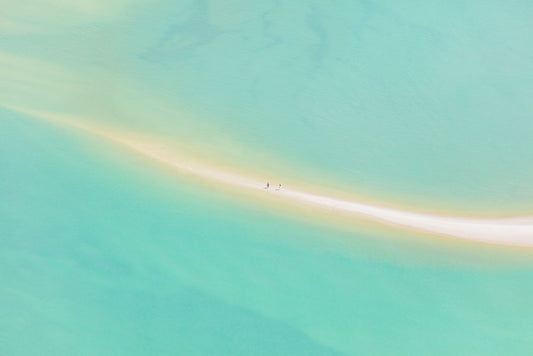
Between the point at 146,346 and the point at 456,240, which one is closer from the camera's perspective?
the point at 146,346

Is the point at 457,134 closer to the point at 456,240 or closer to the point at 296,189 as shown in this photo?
the point at 456,240

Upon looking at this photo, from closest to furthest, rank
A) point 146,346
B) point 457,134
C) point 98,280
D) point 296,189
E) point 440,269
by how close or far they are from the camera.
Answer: point 146,346
point 98,280
point 440,269
point 296,189
point 457,134

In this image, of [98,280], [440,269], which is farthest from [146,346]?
[440,269]

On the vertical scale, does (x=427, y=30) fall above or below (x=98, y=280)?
above
